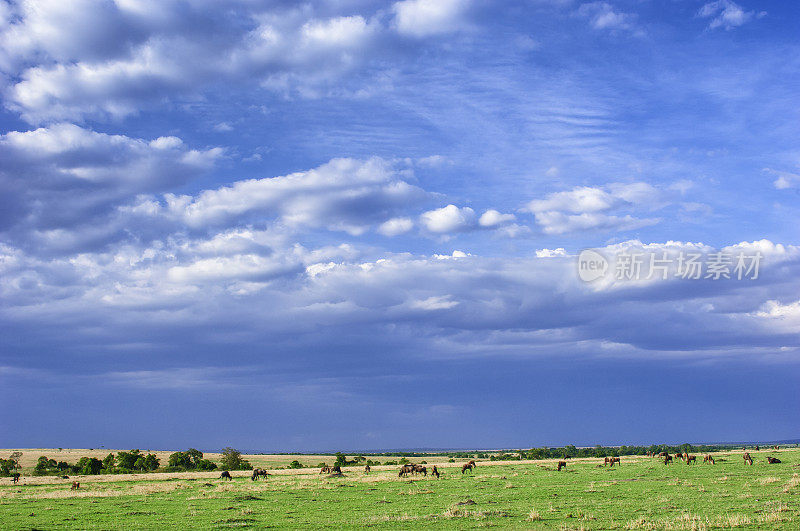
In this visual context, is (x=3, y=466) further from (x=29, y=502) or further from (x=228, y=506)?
(x=228, y=506)

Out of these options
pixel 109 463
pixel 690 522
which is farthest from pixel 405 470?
pixel 109 463

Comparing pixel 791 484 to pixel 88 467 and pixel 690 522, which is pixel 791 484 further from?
pixel 88 467

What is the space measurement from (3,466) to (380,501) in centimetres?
9012

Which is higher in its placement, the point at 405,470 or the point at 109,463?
the point at 405,470

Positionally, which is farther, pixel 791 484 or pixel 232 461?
pixel 232 461

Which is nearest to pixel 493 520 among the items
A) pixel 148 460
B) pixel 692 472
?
pixel 692 472

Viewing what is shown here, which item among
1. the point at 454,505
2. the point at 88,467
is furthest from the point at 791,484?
the point at 88,467

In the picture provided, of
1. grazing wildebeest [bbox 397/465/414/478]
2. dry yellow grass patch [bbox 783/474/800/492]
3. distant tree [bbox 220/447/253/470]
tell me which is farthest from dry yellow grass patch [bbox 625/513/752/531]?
distant tree [bbox 220/447/253/470]

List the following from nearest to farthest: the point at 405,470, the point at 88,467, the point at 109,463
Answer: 1. the point at 405,470
2. the point at 88,467
3. the point at 109,463

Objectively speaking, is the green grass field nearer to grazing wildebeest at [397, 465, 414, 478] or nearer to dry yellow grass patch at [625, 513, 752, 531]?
dry yellow grass patch at [625, 513, 752, 531]

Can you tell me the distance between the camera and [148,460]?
96688 mm

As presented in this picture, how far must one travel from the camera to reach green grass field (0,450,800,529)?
2508cm

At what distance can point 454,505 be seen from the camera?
3097cm

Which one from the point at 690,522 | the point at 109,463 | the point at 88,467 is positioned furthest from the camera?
the point at 109,463
